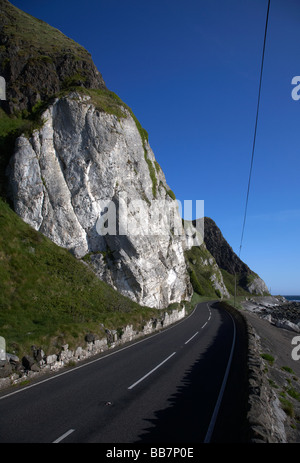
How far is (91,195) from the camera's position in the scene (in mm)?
33281

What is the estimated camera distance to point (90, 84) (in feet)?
133

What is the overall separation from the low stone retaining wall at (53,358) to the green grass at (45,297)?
1.32 feet

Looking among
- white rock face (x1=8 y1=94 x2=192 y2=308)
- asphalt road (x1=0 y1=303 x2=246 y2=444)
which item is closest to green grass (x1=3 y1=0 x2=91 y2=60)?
white rock face (x1=8 y1=94 x2=192 y2=308)

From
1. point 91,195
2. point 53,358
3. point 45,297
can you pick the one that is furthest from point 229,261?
point 53,358

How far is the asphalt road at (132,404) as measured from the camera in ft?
22.7

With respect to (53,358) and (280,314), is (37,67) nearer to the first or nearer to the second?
(53,358)

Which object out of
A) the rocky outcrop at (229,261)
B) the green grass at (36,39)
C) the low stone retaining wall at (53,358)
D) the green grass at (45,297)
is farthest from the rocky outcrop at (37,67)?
the rocky outcrop at (229,261)

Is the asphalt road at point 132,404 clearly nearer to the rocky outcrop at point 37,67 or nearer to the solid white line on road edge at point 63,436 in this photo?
the solid white line on road edge at point 63,436

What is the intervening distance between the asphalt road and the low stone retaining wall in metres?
0.71

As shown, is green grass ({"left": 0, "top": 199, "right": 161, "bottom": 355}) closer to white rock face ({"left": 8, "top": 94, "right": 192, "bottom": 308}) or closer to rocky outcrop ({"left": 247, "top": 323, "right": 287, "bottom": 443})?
white rock face ({"left": 8, "top": 94, "right": 192, "bottom": 308})

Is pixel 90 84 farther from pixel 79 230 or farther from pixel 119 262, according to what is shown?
pixel 119 262

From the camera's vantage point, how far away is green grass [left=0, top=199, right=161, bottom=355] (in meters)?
15.2
